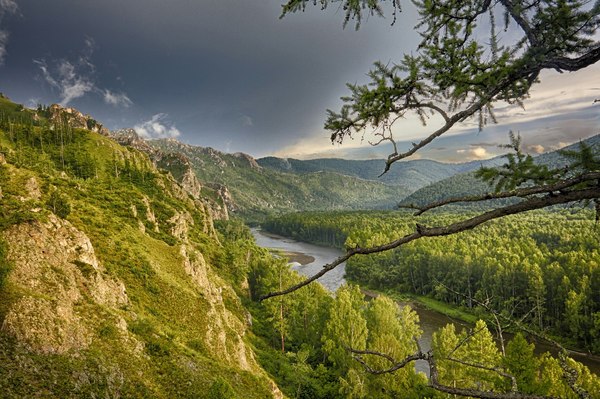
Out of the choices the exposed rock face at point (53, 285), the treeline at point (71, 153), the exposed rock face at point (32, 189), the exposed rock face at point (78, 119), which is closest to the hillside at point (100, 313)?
the exposed rock face at point (53, 285)

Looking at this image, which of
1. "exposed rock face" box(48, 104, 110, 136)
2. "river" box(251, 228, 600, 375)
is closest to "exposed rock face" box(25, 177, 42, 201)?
"river" box(251, 228, 600, 375)

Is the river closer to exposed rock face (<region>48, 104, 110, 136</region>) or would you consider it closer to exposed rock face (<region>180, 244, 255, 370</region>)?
exposed rock face (<region>180, 244, 255, 370</region>)

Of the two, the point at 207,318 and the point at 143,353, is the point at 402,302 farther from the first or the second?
the point at 143,353

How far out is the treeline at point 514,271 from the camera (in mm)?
53378

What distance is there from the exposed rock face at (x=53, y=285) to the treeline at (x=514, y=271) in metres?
29.9

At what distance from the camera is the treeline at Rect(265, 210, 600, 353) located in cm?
5338

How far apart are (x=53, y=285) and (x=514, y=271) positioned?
74619 mm

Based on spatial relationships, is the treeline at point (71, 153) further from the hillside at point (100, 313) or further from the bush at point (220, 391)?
the bush at point (220, 391)

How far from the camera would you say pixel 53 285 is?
1925cm

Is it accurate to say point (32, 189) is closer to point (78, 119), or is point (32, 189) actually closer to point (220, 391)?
point (220, 391)

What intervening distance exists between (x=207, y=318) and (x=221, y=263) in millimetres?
35136

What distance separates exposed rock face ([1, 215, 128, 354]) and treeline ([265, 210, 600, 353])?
29882 millimetres

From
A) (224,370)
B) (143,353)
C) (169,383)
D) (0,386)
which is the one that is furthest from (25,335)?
(224,370)

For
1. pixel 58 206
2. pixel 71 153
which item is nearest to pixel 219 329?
pixel 58 206
